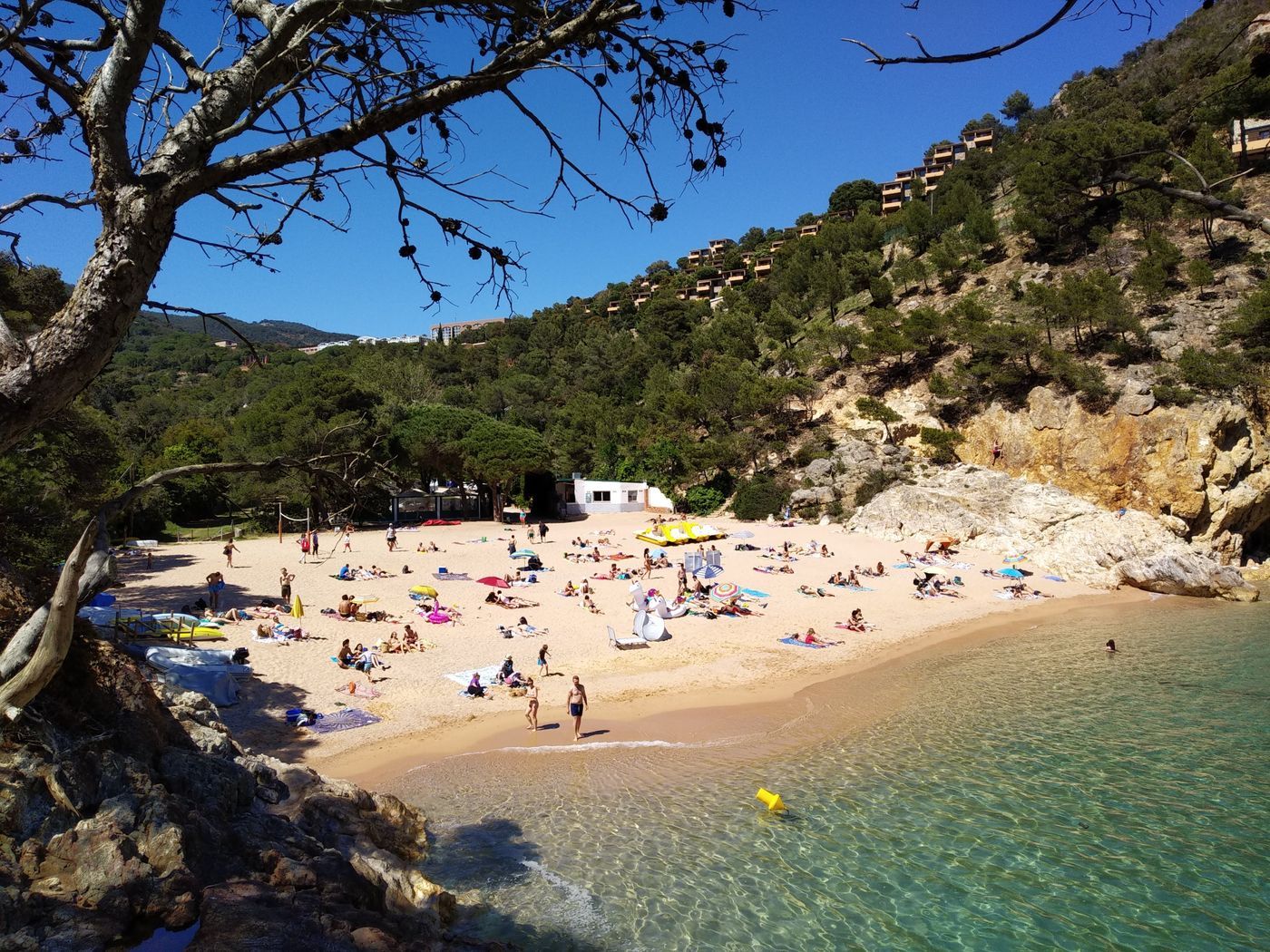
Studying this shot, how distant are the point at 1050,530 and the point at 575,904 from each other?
96.9 ft

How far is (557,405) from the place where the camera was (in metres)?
66.4

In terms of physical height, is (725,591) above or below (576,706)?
above

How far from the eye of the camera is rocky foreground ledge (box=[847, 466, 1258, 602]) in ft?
85.1

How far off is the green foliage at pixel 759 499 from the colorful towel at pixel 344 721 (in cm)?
2874

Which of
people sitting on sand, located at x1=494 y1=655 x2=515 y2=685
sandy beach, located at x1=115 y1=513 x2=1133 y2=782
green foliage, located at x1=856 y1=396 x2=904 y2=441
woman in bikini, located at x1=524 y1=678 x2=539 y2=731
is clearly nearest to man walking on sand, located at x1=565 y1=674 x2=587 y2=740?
sandy beach, located at x1=115 y1=513 x2=1133 y2=782

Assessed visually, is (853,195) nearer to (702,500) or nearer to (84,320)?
(702,500)

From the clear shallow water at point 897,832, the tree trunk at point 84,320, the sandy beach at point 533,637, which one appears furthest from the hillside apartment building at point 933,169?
the tree trunk at point 84,320

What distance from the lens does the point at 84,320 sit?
2422mm

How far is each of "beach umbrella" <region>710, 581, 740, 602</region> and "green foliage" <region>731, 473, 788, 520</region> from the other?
15967 millimetres

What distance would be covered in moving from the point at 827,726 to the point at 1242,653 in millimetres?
12430

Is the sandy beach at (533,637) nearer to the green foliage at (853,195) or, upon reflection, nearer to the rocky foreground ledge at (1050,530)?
the rocky foreground ledge at (1050,530)

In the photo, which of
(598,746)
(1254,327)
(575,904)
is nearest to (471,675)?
(598,746)

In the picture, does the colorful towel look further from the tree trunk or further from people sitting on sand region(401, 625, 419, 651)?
the tree trunk

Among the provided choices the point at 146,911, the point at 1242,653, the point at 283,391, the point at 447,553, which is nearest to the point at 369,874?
the point at 146,911
